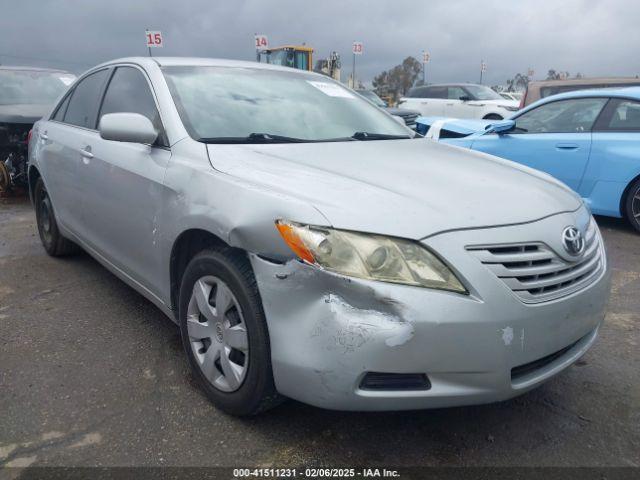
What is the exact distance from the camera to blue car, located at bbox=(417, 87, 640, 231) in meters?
5.42

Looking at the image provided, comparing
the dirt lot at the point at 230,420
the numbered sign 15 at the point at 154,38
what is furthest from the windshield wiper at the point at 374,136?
the numbered sign 15 at the point at 154,38

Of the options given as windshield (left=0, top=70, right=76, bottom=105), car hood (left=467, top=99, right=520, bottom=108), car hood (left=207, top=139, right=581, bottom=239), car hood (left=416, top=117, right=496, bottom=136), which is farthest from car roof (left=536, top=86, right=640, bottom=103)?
car hood (left=467, top=99, right=520, bottom=108)

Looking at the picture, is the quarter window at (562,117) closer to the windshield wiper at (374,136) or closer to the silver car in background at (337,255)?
the windshield wiper at (374,136)

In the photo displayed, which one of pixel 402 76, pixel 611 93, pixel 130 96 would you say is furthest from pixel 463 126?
pixel 402 76

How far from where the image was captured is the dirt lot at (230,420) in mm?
2158

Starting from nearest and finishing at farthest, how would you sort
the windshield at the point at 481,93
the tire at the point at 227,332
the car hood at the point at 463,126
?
the tire at the point at 227,332
the car hood at the point at 463,126
the windshield at the point at 481,93

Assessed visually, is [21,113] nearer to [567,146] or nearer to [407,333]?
[567,146]

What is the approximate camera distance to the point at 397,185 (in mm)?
2219

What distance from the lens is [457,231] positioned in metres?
1.94

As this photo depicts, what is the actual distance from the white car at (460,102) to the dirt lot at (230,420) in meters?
11.9

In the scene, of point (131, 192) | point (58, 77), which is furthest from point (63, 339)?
point (58, 77)

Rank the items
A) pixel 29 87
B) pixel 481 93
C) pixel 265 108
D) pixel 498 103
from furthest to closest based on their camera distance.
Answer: pixel 481 93
pixel 498 103
pixel 29 87
pixel 265 108

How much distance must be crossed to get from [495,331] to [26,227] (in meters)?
5.65

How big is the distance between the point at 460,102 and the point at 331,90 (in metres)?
12.0
